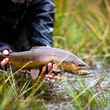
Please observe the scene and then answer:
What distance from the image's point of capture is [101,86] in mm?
4371

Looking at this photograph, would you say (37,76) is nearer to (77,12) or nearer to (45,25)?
(45,25)

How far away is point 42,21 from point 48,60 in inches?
31.4

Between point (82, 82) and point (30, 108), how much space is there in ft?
2.02

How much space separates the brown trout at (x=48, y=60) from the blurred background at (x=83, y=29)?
1797mm

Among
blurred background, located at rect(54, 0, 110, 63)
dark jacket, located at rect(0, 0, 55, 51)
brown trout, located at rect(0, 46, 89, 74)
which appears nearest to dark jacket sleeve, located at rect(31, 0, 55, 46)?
dark jacket, located at rect(0, 0, 55, 51)

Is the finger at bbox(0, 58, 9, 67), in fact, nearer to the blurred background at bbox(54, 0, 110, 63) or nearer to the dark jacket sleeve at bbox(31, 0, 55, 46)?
the dark jacket sleeve at bbox(31, 0, 55, 46)

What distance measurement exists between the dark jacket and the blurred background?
3.76 feet

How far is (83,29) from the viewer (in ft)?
23.0

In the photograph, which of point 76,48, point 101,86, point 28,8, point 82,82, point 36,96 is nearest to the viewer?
point 36,96

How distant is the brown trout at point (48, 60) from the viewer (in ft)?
13.6

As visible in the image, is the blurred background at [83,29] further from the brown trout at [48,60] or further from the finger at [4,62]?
the finger at [4,62]

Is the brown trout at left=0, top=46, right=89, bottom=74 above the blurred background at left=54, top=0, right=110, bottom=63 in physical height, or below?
above

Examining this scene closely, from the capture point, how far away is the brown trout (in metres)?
4.15

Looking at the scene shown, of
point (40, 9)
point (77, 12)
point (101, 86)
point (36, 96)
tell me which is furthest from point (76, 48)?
point (36, 96)
